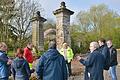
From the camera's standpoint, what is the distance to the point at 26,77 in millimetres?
10422

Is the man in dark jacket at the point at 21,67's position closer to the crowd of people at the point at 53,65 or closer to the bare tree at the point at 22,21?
the crowd of people at the point at 53,65

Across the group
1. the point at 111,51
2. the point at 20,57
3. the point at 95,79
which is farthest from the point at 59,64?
the point at 111,51

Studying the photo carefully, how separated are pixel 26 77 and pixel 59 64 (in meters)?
1.80

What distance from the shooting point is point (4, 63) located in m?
10.5

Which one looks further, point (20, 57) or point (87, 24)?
point (87, 24)

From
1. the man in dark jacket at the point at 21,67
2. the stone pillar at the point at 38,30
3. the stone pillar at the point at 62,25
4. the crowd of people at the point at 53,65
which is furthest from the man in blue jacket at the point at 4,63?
the stone pillar at the point at 38,30

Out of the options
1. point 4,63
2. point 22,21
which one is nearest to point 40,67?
point 4,63

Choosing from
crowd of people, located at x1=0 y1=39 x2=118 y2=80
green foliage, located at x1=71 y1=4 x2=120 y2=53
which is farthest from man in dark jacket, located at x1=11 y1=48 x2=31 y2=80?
green foliage, located at x1=71 y1=4 x2=120 y2=53

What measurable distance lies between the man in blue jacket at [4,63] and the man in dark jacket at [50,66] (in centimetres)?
179

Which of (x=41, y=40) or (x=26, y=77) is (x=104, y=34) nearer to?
(x=41, y=40)

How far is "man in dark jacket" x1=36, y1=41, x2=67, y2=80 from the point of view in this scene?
29.1ft

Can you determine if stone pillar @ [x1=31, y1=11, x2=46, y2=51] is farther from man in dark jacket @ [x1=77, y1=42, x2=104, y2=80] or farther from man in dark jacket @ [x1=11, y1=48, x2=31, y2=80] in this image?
man in dark jacket @ [x1=77, y1=42, x2=104, y2=80]

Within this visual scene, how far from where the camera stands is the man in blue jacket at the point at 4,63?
10.3 m

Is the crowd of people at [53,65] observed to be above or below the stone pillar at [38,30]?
below
